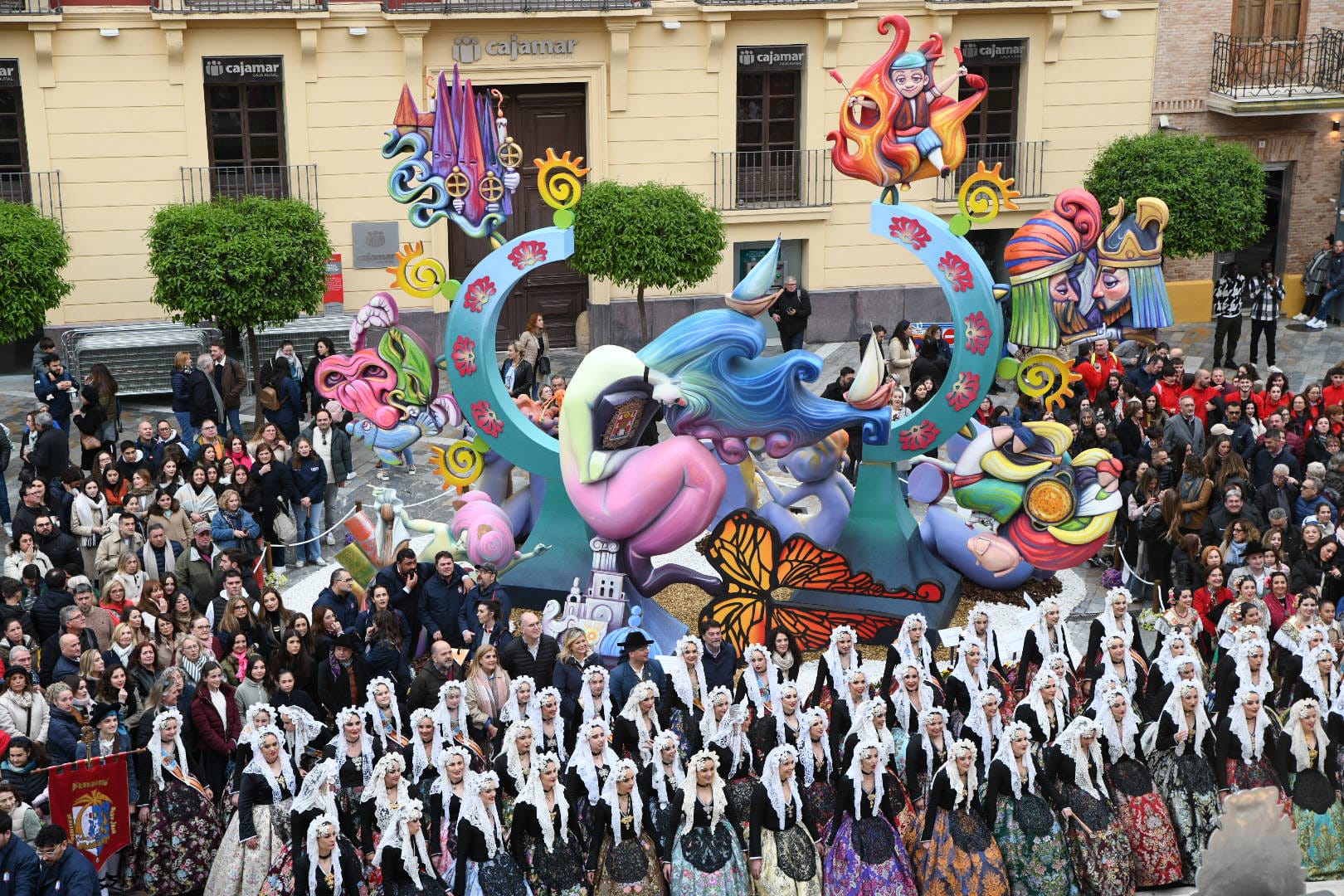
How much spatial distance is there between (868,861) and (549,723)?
261 centimetres

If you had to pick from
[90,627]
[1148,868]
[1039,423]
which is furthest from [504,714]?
[1039,423]

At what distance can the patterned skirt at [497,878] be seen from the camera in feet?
41.8

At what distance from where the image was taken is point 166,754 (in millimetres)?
13570

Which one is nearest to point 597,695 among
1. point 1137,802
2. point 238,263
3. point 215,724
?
point 215,724

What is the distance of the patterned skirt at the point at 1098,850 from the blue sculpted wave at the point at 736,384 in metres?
5.19

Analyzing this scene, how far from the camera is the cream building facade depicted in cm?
2842

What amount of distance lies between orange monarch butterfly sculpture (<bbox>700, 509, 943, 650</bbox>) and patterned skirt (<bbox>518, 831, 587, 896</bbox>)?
4.86 metres

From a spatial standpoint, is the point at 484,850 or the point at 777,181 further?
the point at 777,181

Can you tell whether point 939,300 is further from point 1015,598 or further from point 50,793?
point 50,793

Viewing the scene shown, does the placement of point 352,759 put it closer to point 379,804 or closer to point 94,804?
point 379,804

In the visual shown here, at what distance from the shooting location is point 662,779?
43.8 feet

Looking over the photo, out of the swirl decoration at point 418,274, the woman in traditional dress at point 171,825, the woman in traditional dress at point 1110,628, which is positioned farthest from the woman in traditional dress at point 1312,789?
the swirl decoration at point 418,274

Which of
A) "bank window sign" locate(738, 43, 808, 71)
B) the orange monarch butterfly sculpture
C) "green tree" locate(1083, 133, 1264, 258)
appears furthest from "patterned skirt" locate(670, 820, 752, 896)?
"bank window sign" locate(738, 43, 808, 71)

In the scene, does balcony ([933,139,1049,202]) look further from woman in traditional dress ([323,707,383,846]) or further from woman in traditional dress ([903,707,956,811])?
woman in traditional dress ([323,707,383,846])
